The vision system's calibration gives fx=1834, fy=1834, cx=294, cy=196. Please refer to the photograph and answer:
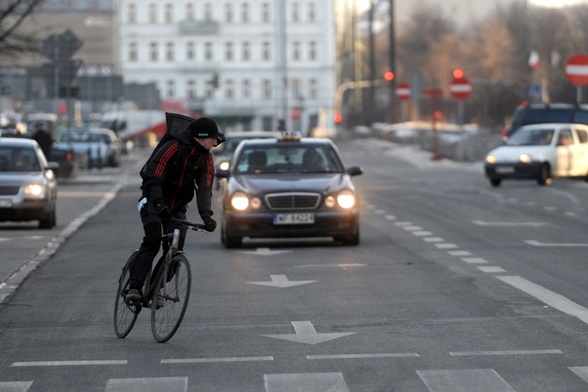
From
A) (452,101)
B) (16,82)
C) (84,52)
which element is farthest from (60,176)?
(84,52)

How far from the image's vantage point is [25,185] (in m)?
27.3

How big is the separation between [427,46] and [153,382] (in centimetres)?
17794

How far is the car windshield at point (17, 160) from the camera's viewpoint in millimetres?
28266

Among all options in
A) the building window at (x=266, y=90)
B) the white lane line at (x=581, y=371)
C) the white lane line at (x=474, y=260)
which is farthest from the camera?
the building window at (x=266, y=90)

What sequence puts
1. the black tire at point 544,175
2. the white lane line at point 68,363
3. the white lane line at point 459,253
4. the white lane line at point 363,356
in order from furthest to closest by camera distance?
1. the black tire at point 544,175
2. the white lane line at point 459,253
3. the white lane line at point 363,356
4. the white lane line at point 68,363

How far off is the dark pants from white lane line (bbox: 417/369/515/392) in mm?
2636

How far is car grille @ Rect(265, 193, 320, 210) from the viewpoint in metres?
22.6

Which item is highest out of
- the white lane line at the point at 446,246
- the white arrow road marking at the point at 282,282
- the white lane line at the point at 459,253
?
the white arrow road marking at the point at 282,282

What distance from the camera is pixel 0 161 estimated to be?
28281mm

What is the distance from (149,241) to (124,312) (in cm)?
62

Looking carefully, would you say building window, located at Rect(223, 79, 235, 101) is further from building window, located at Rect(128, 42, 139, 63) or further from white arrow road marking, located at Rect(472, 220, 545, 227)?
white arrow road marking, located at Rect(472, 220, 545, 227)

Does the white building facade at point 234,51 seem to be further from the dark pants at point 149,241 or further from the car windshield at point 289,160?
the dark pants at point 149,241

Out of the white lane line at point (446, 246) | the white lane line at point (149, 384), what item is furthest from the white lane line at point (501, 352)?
the white lane line at point (446, 246)

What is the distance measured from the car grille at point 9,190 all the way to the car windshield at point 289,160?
4471mm
